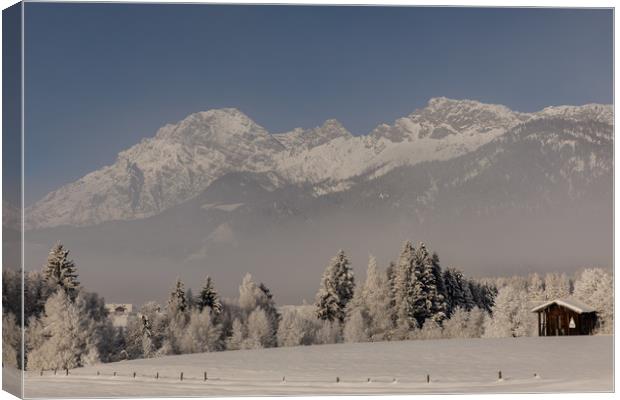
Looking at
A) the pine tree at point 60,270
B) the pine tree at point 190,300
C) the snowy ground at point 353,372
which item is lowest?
the snowy ground at point 353,372

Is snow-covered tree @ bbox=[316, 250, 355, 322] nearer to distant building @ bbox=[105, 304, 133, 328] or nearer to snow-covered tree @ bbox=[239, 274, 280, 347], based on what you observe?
snow-covered tree @ bbox=[239, 274, 280, 347]

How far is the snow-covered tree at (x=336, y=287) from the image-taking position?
27125 mm

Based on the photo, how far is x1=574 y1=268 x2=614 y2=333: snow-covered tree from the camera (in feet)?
90.0

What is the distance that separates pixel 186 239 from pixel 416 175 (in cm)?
443

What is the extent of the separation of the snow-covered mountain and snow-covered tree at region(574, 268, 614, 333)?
6.74 feet

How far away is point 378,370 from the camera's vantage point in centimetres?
2620

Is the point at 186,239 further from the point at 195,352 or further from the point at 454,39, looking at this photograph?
the point at 454,39

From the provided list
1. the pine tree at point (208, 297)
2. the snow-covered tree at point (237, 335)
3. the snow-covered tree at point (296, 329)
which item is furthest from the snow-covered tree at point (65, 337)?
the snow-covered tree at point (296, 329)

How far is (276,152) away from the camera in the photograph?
90.3 ft

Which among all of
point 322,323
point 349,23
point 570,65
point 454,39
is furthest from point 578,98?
point 322,323

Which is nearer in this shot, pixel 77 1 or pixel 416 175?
pixel 77 1

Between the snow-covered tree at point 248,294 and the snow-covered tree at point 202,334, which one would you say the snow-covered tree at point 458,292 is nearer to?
the snow-covered tree at point 248,294

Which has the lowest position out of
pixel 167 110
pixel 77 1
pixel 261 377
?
pixel 261 377

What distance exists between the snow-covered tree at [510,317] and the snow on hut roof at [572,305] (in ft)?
0.79
